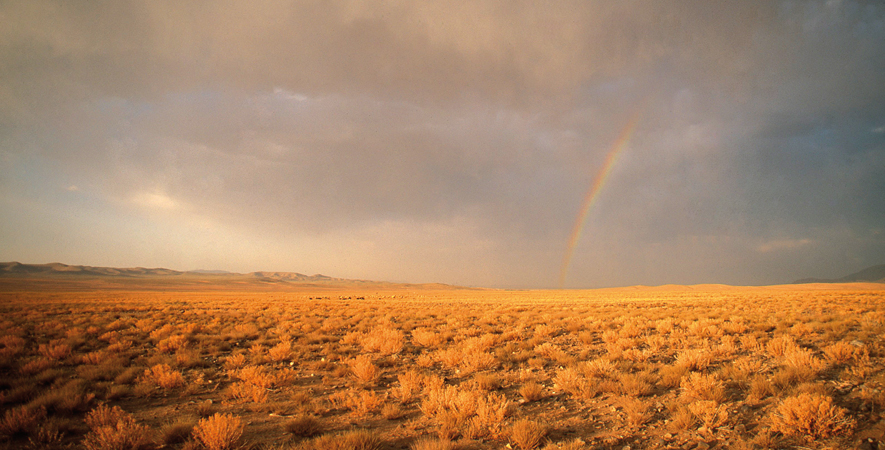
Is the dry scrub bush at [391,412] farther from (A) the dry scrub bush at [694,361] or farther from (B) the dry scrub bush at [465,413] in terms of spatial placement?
(A) the dry scrub bush at [694,361]

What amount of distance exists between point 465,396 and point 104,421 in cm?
574

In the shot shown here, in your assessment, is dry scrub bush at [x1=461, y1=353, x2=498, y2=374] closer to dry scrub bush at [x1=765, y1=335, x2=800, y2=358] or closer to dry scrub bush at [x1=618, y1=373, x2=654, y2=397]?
dry scrub bush at [x1=618, y1=373, x2=654, y2=397]

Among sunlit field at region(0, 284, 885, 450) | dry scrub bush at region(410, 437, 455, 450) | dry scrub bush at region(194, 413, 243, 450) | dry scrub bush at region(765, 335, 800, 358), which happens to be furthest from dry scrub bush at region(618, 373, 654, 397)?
dry scrub bush at region(194, 413, 243, 450)

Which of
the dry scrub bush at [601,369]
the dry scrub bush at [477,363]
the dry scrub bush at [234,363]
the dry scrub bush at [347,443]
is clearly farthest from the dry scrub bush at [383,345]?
the dry scrub bush at [347,443]

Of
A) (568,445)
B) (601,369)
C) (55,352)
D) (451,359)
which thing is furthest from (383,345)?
(55,352)

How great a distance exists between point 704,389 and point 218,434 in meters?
8.01

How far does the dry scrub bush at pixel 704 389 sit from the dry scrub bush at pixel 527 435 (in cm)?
333

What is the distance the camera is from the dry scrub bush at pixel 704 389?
6.32m

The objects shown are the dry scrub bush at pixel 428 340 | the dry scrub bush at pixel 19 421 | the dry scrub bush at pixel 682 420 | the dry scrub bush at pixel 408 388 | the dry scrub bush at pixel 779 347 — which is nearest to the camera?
the dry scrub bush at pixel 682 420

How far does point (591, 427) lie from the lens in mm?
5688

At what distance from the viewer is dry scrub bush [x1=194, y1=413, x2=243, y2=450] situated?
494cm

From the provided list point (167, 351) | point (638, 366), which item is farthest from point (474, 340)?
point (167, 351)

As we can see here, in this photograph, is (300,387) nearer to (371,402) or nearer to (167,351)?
(371,402)

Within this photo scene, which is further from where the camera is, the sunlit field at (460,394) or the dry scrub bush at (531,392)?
the dry scrub bush at (531,392)
